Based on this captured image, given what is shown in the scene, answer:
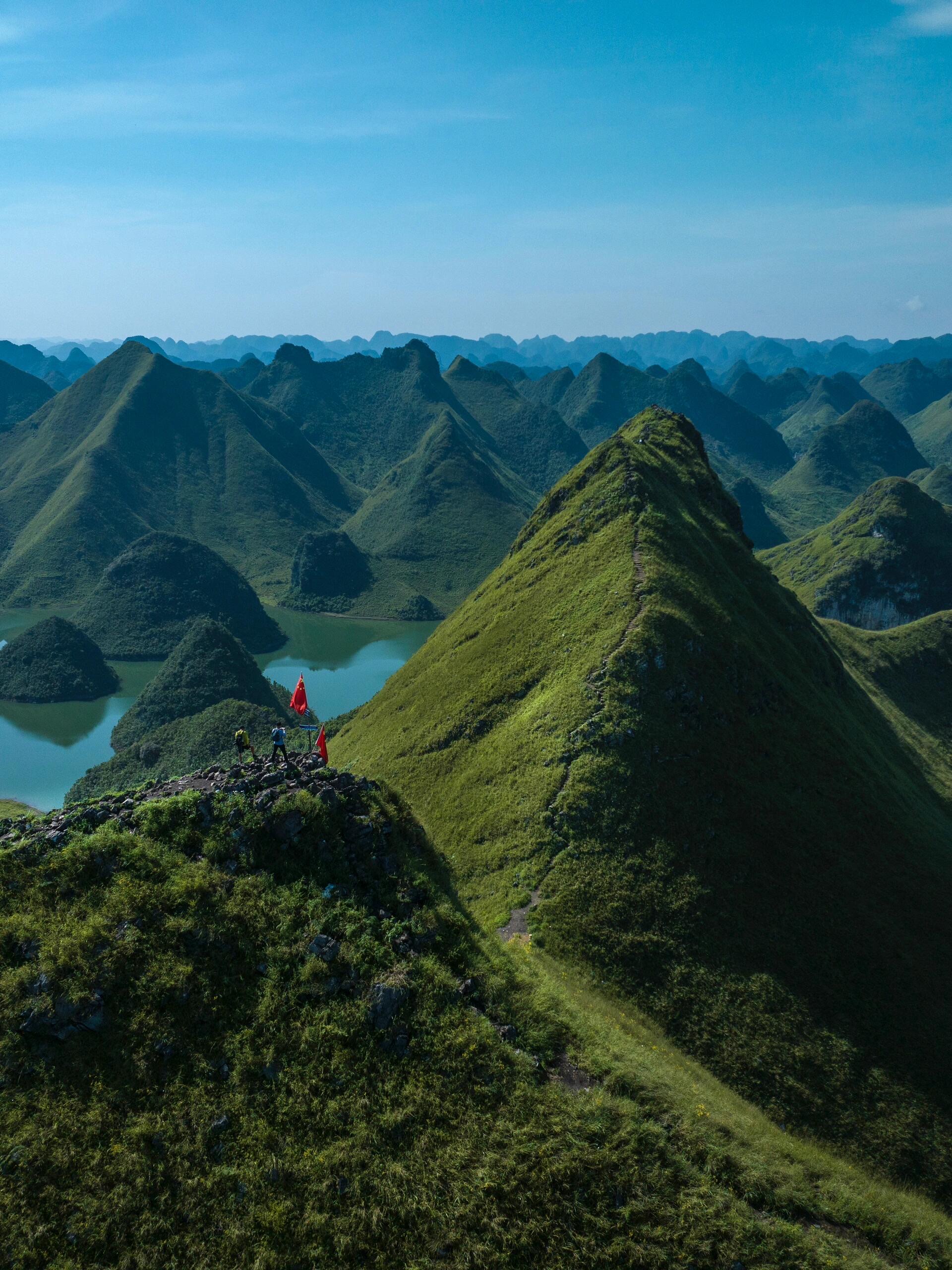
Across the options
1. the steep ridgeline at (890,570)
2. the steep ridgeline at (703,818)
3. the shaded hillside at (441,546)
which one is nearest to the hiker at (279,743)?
the steep ridgeline at (703,818)

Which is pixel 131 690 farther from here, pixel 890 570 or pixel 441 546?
pixel 890 570

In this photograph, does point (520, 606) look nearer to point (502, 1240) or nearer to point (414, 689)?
point (414, 689)

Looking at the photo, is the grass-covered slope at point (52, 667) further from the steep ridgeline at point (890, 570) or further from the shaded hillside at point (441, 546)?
the steep ridgeline at point (890, 570)

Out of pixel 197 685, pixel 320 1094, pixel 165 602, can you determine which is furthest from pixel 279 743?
pixel 165 602

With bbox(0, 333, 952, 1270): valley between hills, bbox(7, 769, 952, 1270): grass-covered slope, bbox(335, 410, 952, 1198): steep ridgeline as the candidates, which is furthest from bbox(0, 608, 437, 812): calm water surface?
bbox(7, 769, 952, 1270): grass-covered slope

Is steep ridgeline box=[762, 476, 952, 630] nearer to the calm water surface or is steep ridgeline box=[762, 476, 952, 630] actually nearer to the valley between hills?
the valley between hills

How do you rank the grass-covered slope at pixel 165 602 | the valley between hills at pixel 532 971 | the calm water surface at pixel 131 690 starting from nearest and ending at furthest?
the valley between hills at pixel 532 971 < the calm water surface at pixel 131 690 < the grass-covered slope at pixel 165 602

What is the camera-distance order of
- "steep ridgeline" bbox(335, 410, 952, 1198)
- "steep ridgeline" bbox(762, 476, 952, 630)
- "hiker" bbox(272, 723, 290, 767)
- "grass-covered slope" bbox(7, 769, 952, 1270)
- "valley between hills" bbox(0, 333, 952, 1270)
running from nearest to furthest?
"grass-covered slope" bbox(7, 769, 952, 1270), "valley between hills" bbox(0, 333, 952, 1270), "hiker" bbox(272, 723, 290, 767), "steep ridgeline" bbox(335, 410, 952, 1198), "steep ridgeline" bbox(762, 476, 952, 630)
